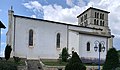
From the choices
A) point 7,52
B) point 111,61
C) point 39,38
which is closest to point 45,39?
point 39,38

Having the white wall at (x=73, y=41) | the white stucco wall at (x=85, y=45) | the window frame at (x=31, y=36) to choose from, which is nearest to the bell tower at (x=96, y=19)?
the white stucco wall at (x=85, y=45)

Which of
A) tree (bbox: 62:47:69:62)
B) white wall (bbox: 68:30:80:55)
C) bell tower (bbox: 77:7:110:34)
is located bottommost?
tree (bbox: 62:47:69:62)

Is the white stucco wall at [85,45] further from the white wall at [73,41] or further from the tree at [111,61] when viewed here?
the tree at [111,61]

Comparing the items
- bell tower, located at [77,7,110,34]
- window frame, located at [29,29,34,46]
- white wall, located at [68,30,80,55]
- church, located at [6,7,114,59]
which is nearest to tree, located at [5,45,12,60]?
church, located at [6,7,114,59]

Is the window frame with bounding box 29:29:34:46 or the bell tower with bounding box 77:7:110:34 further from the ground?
the bell tower with bounding box 77:7:110:34

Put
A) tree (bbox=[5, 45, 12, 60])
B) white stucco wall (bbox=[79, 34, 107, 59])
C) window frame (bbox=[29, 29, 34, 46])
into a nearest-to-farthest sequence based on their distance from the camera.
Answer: tree (bbox=[5, 45, 12, 60]) → window frame (bbox=[29, 29, 34, 46]) → white stucco wall (bbox=[79, 34, 107, 59])

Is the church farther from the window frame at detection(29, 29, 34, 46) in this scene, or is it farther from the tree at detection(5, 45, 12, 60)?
the tree at detection(5, 45, 12, 60)

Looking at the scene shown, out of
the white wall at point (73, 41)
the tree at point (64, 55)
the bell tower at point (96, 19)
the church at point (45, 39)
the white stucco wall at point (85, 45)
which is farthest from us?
the bell tower at point (96, 19)

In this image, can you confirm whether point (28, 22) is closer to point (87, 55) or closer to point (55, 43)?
point (55, 43)

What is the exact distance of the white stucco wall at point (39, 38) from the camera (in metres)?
39.4

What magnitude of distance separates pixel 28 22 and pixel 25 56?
6.42m

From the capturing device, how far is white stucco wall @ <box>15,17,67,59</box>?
129ft

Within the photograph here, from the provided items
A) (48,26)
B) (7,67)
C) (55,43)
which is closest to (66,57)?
(55,43)

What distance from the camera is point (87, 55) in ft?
148
